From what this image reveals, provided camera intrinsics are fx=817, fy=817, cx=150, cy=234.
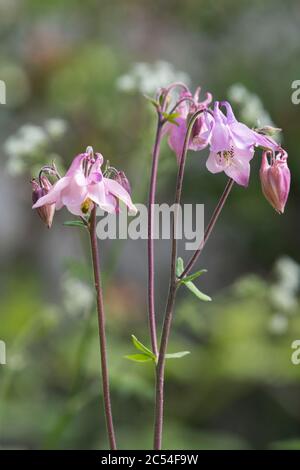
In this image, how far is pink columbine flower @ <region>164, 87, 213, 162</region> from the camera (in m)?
1.24

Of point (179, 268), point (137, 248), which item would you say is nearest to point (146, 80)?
point (179, 268)

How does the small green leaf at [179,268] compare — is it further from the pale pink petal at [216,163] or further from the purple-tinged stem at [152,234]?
the pale pink petal at [216,163]

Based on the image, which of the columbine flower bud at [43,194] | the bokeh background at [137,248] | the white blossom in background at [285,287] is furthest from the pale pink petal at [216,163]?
the white blossom in background at [285,287]

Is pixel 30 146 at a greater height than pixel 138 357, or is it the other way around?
pixel 30 146

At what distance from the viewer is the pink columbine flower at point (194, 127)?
1.24 metres

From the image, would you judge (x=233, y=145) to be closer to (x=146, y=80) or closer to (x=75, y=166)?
(x=75, y=166)

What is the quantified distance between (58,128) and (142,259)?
264 centimetres

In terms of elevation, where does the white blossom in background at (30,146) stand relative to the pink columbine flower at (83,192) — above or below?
above

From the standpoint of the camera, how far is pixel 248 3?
207 inches

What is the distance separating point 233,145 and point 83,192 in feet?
0.76

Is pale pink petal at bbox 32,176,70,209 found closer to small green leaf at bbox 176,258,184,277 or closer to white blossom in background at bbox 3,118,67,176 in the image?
small green leaf at bbox 176,258,184,277

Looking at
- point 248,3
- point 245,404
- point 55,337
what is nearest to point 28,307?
point 55,337

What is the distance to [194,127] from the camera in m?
1.29

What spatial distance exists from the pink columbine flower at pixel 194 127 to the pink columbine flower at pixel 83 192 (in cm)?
16
